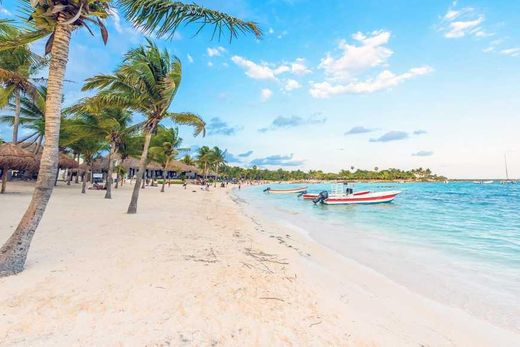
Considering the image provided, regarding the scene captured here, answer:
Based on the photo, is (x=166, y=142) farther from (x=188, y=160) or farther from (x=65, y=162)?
(x=188, y=160)

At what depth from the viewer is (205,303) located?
334 centimetres

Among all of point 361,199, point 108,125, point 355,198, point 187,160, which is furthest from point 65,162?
point 187,160

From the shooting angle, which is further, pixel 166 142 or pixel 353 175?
pixel 353 175

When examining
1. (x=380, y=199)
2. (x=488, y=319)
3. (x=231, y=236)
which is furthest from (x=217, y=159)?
(x=488, y=319)

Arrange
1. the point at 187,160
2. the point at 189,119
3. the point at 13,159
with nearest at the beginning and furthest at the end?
1. the point at 189,119
2. the point at 13,159
3. the point at 187,160

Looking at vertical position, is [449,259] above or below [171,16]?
below

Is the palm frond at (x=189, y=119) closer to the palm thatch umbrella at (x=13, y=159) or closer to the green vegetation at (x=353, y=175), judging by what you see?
the palm thatch umbrella at (x=13, y=159)

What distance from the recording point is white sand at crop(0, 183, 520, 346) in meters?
2.71

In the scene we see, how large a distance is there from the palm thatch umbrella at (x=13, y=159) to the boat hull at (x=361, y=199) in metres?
21.6

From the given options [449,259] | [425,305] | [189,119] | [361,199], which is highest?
[189,119]

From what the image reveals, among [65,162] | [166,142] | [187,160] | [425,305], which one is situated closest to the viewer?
[425,305]

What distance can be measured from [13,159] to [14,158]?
0.07m

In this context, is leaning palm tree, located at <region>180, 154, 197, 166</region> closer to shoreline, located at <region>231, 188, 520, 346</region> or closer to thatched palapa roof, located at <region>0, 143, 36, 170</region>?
thatched palapa roof, located at <region>0, 143, 36, 170</region>

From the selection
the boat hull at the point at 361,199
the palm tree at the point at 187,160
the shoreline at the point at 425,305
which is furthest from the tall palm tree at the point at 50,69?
the palm tree at the point at 187,160
